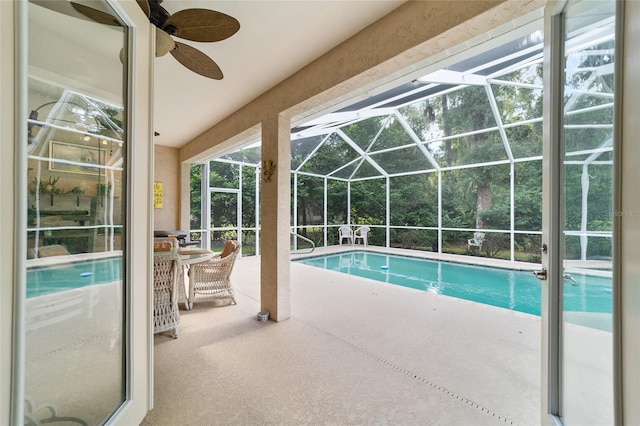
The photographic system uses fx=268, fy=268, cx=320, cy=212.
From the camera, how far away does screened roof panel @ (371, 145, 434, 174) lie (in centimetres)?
855

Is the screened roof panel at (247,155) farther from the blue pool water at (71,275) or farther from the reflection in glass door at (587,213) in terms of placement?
the reflection in glass door at (587,213)

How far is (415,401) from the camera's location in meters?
1.87

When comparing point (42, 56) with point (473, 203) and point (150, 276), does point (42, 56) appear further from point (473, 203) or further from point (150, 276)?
point (473, 203)

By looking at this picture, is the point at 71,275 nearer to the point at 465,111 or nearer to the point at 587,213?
the point at 587,213

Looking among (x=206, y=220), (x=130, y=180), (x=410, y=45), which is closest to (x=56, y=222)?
(x=130, y=180)

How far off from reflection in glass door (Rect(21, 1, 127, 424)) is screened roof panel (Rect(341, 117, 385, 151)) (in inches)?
272

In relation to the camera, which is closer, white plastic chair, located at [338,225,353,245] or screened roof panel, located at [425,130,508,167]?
screened roof panel, located at [425,130,508,167]

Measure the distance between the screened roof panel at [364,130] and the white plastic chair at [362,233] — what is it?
3.56 metres

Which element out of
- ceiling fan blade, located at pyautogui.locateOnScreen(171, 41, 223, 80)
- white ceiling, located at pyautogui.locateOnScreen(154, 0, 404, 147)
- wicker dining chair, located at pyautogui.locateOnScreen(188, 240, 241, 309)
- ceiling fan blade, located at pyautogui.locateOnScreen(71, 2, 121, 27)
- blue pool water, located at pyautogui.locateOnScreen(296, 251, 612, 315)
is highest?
white ceiling, located at pyautogui.locateOnScreen(154, 0, 404, 147)

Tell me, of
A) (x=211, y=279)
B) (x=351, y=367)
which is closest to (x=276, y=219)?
(x=211, y=279)

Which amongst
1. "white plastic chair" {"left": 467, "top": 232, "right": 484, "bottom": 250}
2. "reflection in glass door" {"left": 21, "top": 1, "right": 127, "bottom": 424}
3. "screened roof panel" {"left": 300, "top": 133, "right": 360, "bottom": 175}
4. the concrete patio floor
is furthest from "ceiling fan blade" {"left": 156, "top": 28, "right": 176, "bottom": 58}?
"white plastic chair" {"left": 467, "top": 232, "right": 484, "bottom": 250}

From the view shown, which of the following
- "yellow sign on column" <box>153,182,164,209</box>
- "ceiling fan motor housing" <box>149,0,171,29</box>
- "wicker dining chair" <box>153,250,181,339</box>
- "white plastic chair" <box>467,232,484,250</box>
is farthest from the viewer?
"white plastic chair" <box>467,232,484,250</box>

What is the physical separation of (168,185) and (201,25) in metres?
5.84

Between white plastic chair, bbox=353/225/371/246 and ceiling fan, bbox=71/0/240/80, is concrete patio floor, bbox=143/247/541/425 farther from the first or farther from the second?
white plastic chair, bbox=353/225/371/246
